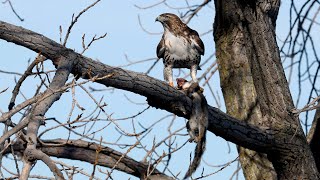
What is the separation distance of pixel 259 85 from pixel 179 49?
0.80 meters

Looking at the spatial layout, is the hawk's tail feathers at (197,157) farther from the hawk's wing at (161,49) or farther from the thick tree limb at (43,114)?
the hawk's wing at (161,49)

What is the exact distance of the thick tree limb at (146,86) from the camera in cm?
515

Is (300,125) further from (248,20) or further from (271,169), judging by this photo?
(248,20)

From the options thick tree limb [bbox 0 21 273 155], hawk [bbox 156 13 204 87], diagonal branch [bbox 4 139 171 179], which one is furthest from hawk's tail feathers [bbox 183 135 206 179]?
hawk [bbox 156 13 204 87]

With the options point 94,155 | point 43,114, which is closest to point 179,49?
point 94,155

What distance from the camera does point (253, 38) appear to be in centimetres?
680

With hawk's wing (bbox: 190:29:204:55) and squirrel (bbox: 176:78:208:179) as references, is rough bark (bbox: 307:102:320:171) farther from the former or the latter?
squirrel (bbox: 176:78:208:179)

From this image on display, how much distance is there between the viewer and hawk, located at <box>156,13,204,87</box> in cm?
707

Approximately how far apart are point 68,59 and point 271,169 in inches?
98.6

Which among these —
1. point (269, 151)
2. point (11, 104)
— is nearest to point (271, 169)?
point (269, 151)

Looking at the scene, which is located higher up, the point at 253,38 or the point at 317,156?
the point at 253,38

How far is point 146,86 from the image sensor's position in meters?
5.50

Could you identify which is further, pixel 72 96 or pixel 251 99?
pixel 251 99

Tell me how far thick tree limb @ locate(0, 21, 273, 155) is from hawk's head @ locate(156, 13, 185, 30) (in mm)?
1455
